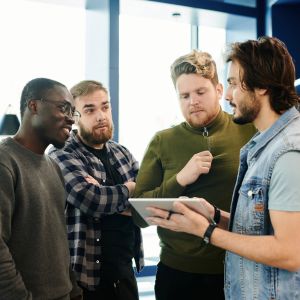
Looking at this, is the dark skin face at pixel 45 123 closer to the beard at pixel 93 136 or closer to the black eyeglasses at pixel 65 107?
the black eyeglasses at pixel 65 107

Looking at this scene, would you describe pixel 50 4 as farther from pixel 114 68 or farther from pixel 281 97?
pixel 281 97

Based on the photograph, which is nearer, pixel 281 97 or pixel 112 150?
pixel 281 97

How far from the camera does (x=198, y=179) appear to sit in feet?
6.03

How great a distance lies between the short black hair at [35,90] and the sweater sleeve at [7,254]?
37cm

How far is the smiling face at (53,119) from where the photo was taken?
1.70 meters

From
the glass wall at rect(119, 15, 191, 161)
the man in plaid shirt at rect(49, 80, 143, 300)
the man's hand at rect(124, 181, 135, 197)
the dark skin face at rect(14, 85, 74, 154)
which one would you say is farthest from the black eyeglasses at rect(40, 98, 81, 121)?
the glass wall at rect(119, 15, 191, 161)

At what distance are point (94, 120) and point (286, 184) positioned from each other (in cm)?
121

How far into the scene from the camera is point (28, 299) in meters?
1.42

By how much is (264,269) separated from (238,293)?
0.53ft

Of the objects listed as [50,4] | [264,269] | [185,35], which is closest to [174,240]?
[264,269]

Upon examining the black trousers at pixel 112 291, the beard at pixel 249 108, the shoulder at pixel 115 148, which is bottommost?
the black trousers at pixel 112 291

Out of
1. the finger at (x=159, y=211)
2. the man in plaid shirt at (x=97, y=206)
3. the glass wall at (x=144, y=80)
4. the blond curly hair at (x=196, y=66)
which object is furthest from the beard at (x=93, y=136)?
the glass wall at (x=144, y=80)

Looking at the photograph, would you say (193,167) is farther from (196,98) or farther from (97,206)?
(97,206)

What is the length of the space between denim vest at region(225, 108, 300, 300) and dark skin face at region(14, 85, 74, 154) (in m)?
0.76
